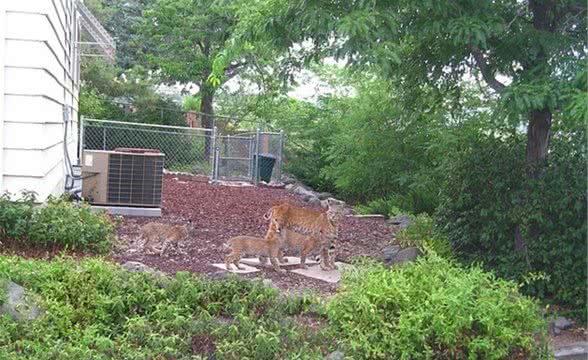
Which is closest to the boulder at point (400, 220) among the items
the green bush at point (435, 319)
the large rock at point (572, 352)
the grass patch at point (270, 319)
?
the large rock at point (572, 352)

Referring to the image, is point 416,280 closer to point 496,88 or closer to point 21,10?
point 496,88

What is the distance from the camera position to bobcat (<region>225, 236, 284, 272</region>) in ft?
21.8

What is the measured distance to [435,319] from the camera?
451cm

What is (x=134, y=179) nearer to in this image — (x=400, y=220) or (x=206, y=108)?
(x=400, y=220)

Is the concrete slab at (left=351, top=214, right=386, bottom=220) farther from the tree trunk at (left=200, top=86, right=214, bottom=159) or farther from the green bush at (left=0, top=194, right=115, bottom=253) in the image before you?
the tree trunk at (left=200, top=86, right=214, bottom=159)

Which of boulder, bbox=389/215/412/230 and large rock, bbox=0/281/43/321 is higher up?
boulder, bbox=389/215/412/230

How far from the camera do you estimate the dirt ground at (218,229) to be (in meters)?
6.75

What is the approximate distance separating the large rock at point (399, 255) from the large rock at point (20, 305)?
11.3ft

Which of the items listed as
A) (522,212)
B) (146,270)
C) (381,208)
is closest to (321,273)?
(146,270)

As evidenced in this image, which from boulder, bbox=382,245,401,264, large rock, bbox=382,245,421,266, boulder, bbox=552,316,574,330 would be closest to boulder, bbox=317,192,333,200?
boulder, bbox=382,245,401,264

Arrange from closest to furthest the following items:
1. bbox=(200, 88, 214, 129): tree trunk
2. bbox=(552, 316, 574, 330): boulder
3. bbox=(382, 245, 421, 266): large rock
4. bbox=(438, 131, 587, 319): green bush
→ bbox=(552, 316, 574, 330): boulder → bbox=(438, 131, 587, 319): green bush → bbox=(382, 245, 421, 266): large rock → bbox=(200, 88, 214, 129): tree trunk

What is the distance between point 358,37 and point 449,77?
2674 mm

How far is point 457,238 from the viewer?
7164mm

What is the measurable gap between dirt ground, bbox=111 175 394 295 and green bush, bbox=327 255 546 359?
4.22ft
